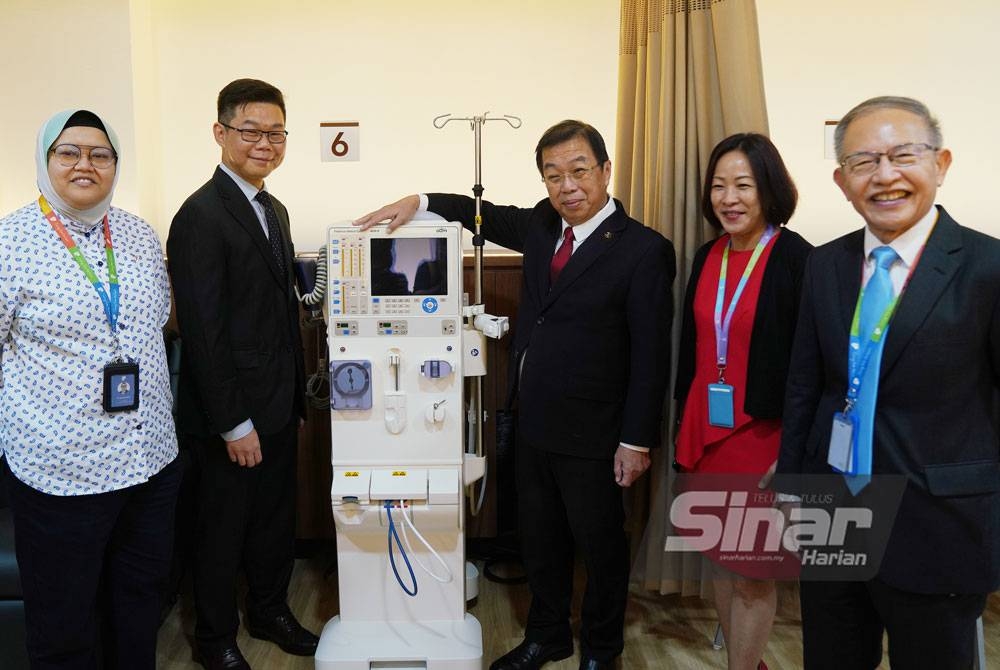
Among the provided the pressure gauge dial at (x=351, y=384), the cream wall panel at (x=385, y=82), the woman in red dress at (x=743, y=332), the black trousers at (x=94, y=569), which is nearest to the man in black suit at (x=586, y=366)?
the woman in red dress at (x=743, y=332)

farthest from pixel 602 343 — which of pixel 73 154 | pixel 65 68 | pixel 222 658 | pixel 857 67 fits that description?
pixel 65 68

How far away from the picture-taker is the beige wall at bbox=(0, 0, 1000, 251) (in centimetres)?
322

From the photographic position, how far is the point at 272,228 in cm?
220

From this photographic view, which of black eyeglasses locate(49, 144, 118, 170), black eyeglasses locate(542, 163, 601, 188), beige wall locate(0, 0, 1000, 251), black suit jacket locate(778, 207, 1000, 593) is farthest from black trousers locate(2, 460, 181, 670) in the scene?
beige wall locate(0, 0, 1000, 251)

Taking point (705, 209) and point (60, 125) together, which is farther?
point (705, 209)

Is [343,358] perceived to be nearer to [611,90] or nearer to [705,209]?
[705,209]

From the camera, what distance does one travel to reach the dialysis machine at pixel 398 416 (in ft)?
6.82

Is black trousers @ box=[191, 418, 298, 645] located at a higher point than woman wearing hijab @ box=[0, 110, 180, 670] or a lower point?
lower

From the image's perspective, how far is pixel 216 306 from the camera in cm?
199

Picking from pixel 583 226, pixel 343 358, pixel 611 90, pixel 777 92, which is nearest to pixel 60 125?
pixel 343 358

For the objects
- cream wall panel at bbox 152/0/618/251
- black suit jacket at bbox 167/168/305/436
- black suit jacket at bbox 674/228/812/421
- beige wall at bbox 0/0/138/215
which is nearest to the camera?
black suit jacket at bbox 674/228/812/421

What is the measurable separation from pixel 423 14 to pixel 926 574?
284cm

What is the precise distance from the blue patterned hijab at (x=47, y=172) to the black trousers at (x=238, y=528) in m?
0.73

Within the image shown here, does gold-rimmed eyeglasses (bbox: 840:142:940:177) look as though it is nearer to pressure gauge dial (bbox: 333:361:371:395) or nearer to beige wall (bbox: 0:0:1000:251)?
pressure gauge dial (bbox: 333:361:371:395)
